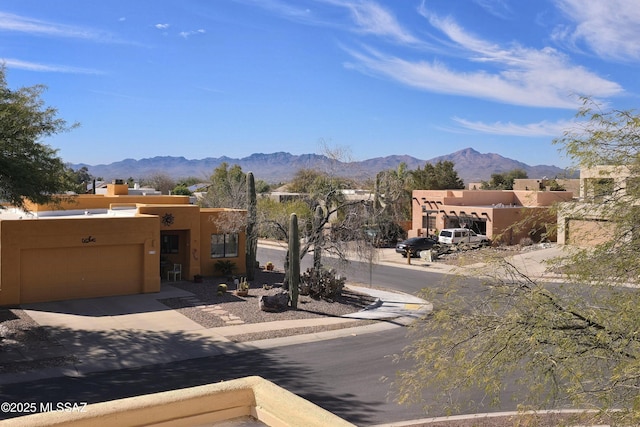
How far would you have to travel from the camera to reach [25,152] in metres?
17.9

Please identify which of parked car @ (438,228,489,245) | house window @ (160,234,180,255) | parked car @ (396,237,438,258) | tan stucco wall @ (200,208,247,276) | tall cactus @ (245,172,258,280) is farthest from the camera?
parked car @ (396,237,438,258)

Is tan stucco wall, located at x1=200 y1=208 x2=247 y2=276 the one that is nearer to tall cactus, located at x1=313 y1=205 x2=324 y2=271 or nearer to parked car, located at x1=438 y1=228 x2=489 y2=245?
tall cactus, located at x1=313 y1=205 x2=324 y2=271

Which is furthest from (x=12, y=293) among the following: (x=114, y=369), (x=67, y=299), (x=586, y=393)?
(x=586, y=393)

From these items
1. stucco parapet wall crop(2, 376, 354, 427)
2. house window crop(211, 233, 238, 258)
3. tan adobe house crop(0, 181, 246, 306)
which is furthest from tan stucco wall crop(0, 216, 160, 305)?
stucco parapet wall crop(2, 376, 354, 427)

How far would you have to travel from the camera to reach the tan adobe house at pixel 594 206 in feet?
23.9

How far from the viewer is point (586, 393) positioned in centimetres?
609

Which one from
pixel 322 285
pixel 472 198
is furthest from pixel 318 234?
pixel 472 198

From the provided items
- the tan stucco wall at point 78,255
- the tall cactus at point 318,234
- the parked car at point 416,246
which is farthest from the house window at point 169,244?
the parked car at point 416,246

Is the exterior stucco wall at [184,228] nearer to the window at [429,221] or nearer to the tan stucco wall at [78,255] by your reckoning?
the tan stucco wall at [78,255]

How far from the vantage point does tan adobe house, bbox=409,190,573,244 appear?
41.4 meters

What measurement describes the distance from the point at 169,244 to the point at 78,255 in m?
5.66

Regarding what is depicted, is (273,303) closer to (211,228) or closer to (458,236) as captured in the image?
(211,228)

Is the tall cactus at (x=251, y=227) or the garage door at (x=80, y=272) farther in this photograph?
the tall cactus at (x=251, y=227)

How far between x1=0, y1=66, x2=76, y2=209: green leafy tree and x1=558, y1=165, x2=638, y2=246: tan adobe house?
1574 centimetres
